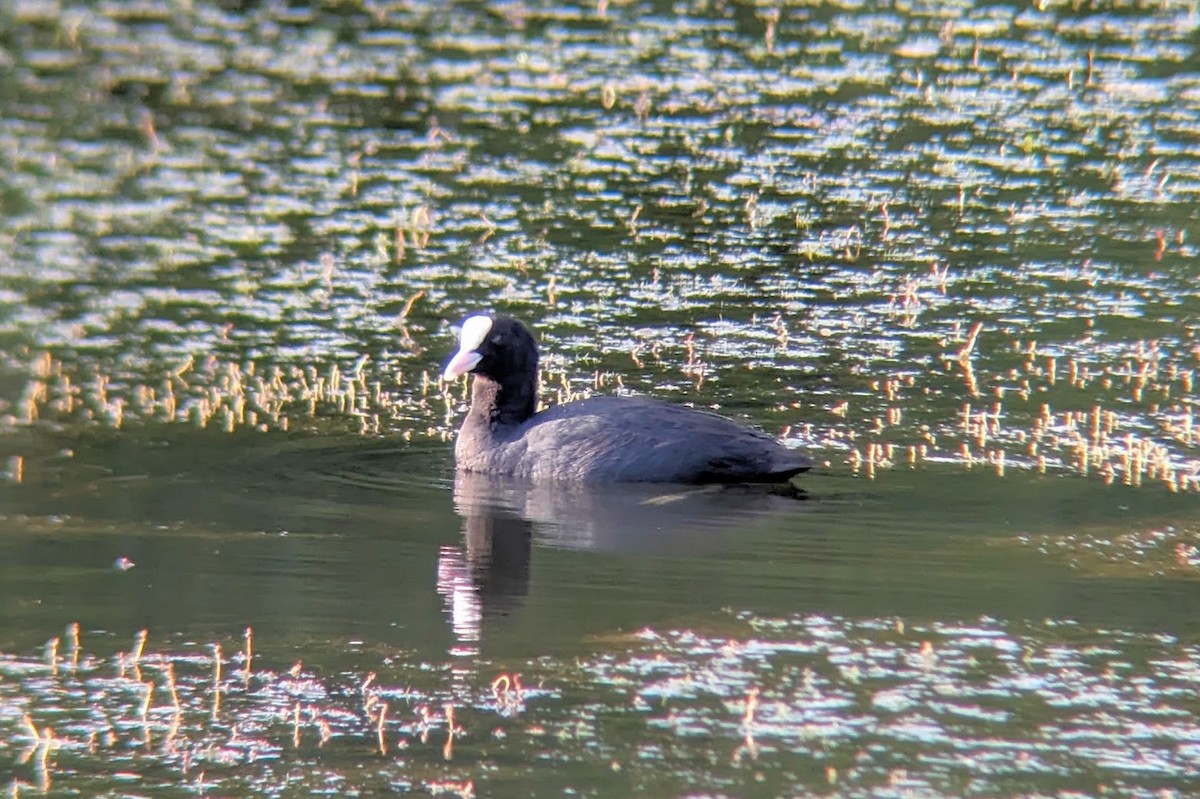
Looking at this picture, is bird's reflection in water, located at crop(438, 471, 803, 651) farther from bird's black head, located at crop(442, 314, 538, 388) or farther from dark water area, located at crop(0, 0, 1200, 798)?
bird's black head, located at crop(442, 314, 538, 388)

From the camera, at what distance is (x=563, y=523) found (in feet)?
32.9

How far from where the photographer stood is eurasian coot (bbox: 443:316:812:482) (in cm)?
1065

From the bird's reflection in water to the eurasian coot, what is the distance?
0.09 metres

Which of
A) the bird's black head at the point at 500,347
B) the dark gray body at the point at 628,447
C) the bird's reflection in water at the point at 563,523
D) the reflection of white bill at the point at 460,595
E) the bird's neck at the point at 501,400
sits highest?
the bird's black head at the point at 500,347

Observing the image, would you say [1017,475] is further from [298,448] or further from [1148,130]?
[1148,130]

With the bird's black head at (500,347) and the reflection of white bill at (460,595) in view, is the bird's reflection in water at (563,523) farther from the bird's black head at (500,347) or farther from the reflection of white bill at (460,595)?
the bird's black head at (500,347)

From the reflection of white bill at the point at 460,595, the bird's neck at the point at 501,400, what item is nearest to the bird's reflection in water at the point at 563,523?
the reflection of white bill at the point at 460,595

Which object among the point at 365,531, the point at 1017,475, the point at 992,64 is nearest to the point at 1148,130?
the point at 992,64

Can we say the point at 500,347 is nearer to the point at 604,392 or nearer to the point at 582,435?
the point at 582,435

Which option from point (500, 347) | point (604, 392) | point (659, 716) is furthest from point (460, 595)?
point (604, 392)

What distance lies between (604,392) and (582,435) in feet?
4.69

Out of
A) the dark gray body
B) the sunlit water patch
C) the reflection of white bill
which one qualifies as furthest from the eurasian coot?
the sunlit water patch

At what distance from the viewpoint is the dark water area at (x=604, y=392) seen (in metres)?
7.06

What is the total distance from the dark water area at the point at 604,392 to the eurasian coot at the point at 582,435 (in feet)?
0.51
